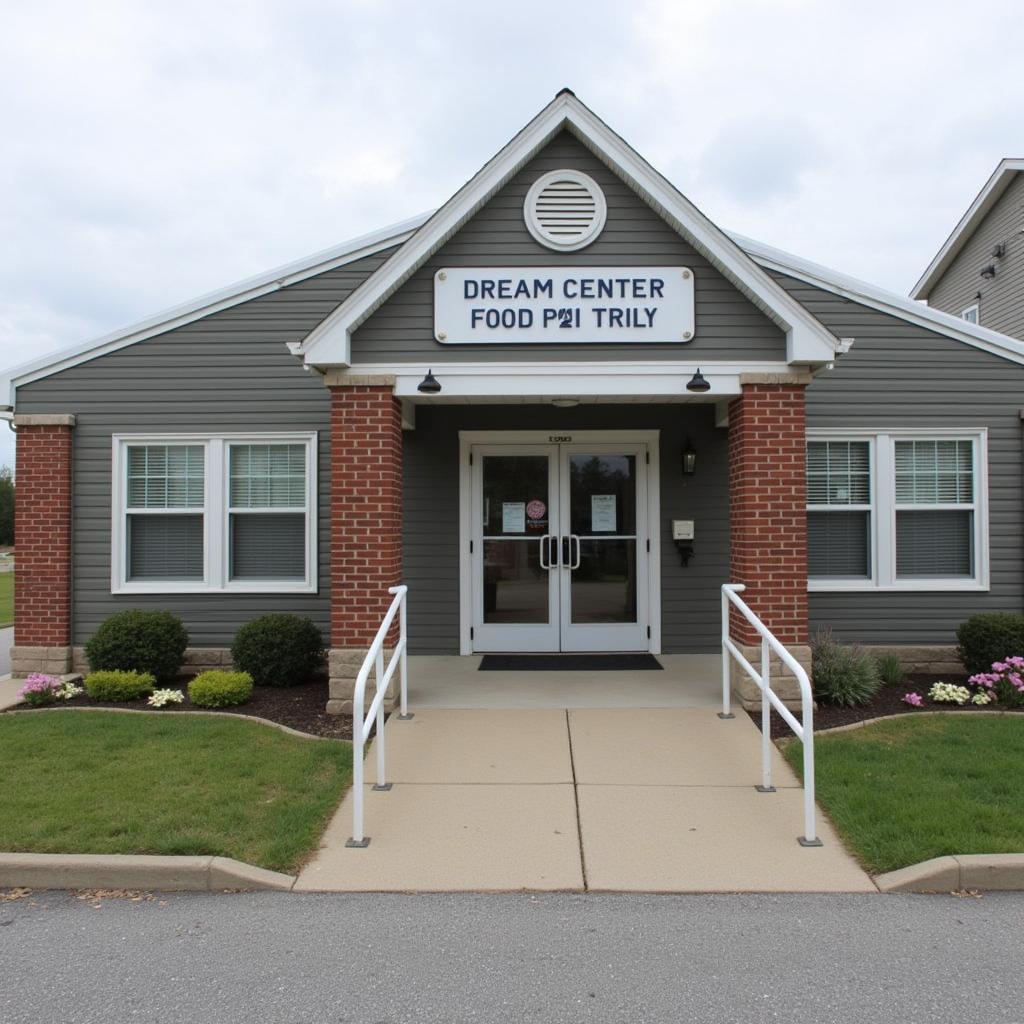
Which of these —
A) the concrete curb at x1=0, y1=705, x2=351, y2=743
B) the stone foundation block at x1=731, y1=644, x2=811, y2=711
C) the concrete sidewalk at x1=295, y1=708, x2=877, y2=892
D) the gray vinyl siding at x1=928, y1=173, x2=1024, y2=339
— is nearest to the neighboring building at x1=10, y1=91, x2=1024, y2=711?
the concrete curb at x1=0, y1=705, x2=351, y2=743

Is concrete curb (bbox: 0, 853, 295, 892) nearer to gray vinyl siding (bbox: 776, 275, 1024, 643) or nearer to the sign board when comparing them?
the sign board

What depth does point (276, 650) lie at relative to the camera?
27.0 ft

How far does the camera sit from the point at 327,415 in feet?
30.6

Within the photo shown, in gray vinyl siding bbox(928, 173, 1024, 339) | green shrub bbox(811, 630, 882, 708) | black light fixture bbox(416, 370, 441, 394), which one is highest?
gray vinyl siding bbox(928, 173, 1024, 339)

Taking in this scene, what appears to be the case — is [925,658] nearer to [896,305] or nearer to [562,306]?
[896,305]

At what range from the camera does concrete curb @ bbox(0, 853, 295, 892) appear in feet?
14.0

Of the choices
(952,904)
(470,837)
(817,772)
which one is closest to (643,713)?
(817,772)

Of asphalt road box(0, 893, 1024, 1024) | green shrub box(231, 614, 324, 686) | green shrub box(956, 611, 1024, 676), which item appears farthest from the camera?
green shrub box(231, 614, 324, 686)

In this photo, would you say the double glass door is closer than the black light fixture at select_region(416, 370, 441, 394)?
No

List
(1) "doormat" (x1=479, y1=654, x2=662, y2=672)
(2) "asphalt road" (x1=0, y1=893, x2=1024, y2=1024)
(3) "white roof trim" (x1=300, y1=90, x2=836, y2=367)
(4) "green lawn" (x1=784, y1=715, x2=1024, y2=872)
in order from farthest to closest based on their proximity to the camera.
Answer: (1) "doormat" (x1=479, y1=654, x2=662, y2=672), (3) "white roof trim" (x1=300, y1=90, x2=836, y2=367), (4) "green lawn" (x1=784, y1=715, x2=1024, y2=872), (2) "asphalt road" (x1=0, y1=893, x2=1024, y2=1024)

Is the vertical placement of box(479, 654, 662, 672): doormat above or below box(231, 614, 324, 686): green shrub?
below

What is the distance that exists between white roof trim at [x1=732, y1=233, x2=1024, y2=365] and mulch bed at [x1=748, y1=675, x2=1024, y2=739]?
3.83m

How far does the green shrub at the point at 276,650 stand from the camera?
27.0 ft

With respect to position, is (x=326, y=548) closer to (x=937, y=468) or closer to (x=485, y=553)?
(x=485, y=553)
